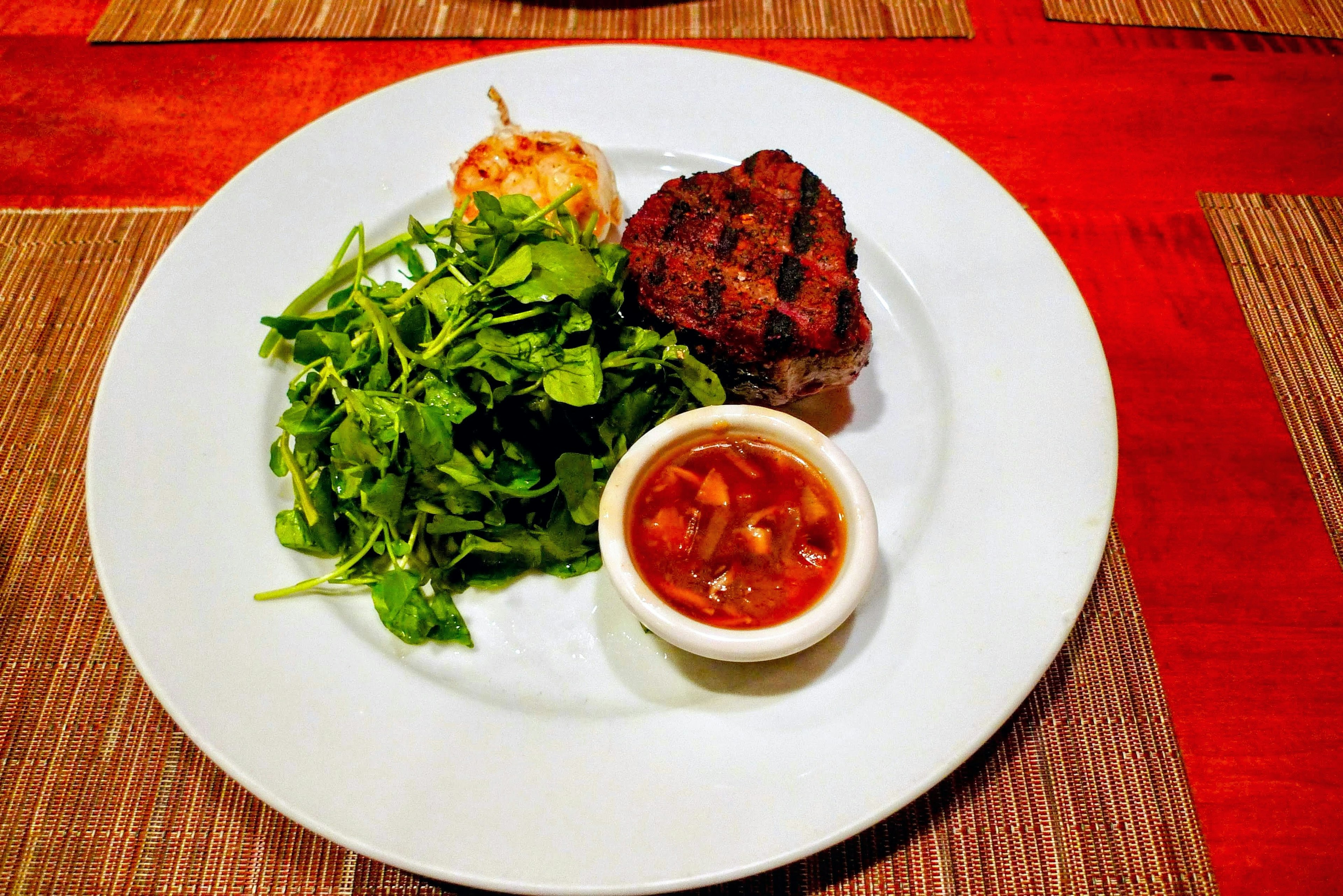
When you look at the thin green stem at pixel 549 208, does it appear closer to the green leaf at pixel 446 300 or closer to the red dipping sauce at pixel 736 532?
the green leaf at pixel 446 300

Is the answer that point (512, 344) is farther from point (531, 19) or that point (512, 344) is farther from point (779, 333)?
point (531, 19)

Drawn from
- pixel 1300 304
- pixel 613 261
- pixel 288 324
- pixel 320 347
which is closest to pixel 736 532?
pixel 613 261

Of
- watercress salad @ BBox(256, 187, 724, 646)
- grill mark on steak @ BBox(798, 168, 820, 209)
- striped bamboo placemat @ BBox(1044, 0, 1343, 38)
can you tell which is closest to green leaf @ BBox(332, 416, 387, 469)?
watercress salad @ BBox(256, 187, 724, 646)

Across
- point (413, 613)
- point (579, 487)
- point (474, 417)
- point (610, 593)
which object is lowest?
point (610, 593)

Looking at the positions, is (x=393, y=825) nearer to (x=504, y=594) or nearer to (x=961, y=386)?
(x=504, y=594)

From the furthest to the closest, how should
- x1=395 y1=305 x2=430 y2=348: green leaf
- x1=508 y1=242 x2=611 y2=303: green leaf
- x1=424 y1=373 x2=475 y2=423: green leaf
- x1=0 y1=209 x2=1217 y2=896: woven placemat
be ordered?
x1=395 y1=305 x2=430 y2=348: green leaf
x1=508 y1=242 x2=611 y2=303: green leaf
x1=424 y1=373 x2=475 y2=423: green leaf
x1=0 y1=209 x2=1217 y2=896: woven placemat

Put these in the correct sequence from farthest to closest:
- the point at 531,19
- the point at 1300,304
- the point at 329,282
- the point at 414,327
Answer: the point at 531,19 → the point at 1300,304 → the point at 329,282 → the point at 414,327

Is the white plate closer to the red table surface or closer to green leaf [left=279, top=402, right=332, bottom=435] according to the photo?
green leaf [left=279, top=402, right=332, bottom=435]
